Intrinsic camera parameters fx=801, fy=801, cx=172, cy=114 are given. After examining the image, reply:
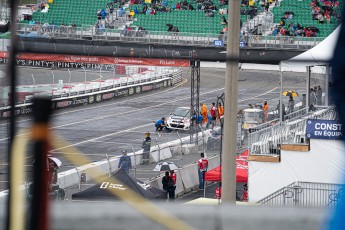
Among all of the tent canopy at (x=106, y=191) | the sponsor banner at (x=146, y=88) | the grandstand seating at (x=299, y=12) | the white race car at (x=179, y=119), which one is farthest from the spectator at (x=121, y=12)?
the tent canopy at (x=106, y=191)

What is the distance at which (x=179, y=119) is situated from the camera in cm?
2373

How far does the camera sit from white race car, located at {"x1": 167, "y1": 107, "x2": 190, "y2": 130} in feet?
76.7

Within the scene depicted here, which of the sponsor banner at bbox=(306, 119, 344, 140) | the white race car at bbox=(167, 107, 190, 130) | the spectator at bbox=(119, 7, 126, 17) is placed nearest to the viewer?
the sponsor banner at bbox=(306, 119, 344, 140)

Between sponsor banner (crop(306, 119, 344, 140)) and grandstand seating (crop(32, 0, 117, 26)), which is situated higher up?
grandstand seating (crop(32, 0, 117, 26))

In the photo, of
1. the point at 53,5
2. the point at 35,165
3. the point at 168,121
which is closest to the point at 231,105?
the point at 35,165

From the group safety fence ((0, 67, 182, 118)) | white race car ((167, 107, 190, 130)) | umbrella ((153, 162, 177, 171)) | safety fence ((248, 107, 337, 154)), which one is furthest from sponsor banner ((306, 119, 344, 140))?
safety fence ((0, 67, 182, 118))

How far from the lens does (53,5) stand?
104 ft

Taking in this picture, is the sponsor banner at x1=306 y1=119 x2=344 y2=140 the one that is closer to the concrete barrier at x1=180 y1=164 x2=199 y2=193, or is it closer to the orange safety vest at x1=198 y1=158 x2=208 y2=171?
the concrete barrier at x1=180 y1=164 x2=199 y2=193

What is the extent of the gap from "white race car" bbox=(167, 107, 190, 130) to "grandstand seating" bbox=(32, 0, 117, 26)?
300 inches

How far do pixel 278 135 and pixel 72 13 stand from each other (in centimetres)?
1995

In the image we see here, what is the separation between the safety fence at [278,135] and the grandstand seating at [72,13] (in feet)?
59.5

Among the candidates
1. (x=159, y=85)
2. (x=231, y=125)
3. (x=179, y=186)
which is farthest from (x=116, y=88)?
(x=231, y=125)

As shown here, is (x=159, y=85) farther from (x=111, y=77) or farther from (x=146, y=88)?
(x=111, y=77)

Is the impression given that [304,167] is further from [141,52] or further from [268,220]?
[268,220]
